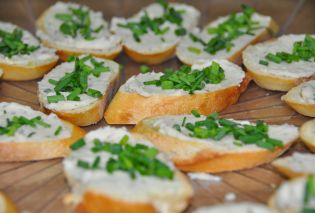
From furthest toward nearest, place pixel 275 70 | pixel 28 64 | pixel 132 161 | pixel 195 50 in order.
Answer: pixel 195 50 < pixel 28 64 < pixel 275 70 < pixel 132 161

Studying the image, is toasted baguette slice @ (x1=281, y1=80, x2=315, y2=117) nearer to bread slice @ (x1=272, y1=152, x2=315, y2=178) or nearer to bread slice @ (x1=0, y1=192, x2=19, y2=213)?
bread slice @ (x1=272, y1=152, x2=315, y2=178)

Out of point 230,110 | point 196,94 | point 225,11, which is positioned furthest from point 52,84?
point 225,11

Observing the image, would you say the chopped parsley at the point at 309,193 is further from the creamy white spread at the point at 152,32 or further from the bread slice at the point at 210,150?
the creamy white spread at the point at 152,32

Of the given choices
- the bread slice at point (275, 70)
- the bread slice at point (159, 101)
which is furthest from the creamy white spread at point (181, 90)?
the bread slice at point (275, 70)

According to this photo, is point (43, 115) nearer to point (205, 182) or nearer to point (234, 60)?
point (205, 182)

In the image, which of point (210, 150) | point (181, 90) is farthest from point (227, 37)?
point (210, 150)

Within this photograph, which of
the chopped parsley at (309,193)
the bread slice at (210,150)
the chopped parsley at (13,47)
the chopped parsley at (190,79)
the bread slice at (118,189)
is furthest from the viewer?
the chopped parsley at (13,47)

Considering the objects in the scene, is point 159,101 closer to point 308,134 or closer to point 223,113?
point 223,113

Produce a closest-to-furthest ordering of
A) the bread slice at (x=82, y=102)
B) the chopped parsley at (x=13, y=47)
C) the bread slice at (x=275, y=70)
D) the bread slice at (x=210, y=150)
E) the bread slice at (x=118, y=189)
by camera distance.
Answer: the bread slice at (x=118, y=189) < the bread slice at (x=210, y=150) < the bread slice at (x=82, y=102) < the bread slice at (x=275, y=70) < the chopped parsley at (x=13, y=47)
